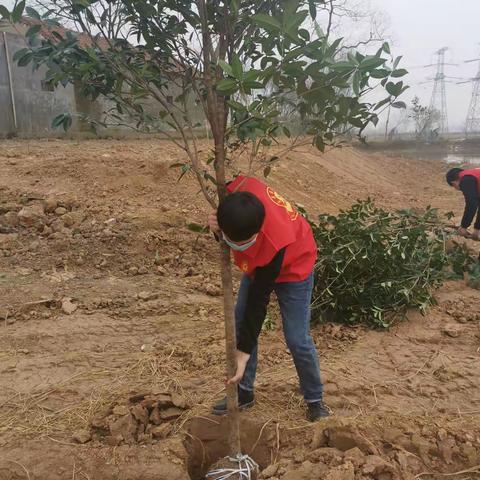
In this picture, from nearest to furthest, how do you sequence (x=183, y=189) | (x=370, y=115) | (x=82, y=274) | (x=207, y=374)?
(x=370, y=115)
(x=207, y=374)
(x=82, y=274)
(x=183, y=189)

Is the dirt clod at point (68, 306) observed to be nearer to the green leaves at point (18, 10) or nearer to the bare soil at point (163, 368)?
the bare soil at point (163, 368)

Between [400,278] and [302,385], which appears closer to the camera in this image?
[302,385]

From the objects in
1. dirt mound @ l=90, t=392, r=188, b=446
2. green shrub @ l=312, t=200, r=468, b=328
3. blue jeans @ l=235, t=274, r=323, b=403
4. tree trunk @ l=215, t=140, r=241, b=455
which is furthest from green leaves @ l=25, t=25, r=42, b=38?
green shrub @ l=312, t=200, r=468, b=328

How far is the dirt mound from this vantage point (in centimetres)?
270

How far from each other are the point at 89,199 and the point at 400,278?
3.75 metres

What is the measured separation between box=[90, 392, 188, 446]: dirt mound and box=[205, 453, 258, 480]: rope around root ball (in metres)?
0.39

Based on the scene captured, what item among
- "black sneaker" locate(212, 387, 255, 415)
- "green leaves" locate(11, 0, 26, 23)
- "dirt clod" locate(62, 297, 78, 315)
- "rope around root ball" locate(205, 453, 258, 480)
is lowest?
"rope around root ball" locate(205, 453, 258, 480)

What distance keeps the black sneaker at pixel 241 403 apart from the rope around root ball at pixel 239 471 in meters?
0.36

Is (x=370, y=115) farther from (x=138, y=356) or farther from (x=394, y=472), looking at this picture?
(x=138, y=356)

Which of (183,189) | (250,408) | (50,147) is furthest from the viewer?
(50,147)

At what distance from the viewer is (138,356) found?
3568 mm

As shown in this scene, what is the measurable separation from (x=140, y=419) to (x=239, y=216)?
1.43 metres

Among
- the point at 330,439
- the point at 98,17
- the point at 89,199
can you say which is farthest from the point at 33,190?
the point at 330,439

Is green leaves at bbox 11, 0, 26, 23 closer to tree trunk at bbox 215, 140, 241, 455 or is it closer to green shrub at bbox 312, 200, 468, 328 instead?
tree trunk at bbox 215, 140, 241, 455
